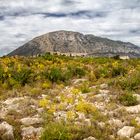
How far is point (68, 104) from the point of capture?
15562mm

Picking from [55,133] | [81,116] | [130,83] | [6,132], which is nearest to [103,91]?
[130,83]

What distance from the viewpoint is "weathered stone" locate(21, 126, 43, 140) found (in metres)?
12.2

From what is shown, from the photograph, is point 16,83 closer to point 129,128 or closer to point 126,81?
point 126,81

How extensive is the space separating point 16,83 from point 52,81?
199 cm

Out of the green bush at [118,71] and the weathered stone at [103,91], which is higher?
the green bush at [118,71]

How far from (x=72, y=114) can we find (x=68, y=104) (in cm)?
244

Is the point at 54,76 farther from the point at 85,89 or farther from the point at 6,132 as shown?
the point at 6,132

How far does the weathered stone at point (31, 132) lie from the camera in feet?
40.0

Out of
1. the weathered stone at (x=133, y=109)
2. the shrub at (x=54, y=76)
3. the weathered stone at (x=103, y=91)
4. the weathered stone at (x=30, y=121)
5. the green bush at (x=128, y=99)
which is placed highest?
the shrub at (x=54, y=76)

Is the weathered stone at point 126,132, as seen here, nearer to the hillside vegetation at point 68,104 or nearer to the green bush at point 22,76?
the hillside vegetation at point 68,104

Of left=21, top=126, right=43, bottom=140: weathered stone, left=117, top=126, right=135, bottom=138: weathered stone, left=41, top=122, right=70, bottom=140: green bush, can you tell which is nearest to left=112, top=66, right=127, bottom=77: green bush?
left=117, top=126, right=135, bottom=138: weathered stone

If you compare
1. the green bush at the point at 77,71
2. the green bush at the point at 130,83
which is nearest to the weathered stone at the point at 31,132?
the green bush at the point at 130,83

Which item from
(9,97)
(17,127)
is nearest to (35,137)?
(17,127)

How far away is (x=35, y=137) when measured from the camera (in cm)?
1211
